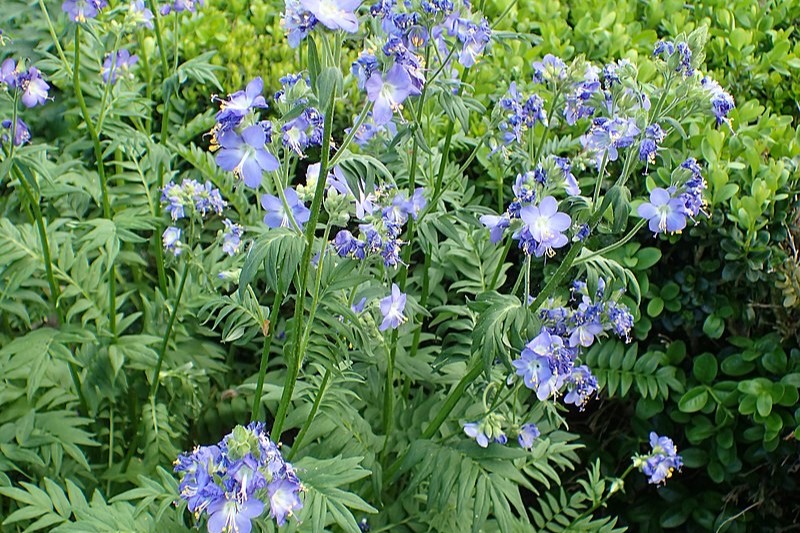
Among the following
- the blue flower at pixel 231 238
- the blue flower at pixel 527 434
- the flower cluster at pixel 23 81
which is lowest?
the blue flower at pixel 527 434

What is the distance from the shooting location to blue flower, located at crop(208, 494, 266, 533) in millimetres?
1553

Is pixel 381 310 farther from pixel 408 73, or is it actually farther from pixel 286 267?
pixel 408 73

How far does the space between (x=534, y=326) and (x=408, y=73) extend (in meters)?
0.70

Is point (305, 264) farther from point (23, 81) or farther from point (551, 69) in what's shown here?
point (23, 81)

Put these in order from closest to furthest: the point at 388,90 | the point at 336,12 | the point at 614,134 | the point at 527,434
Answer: the point at 336,12 → the point at 388,90 → the point at 614,134 → the point at 527,434

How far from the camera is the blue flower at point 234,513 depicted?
1.55 metres

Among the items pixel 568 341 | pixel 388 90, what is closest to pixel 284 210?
pixel 388 90

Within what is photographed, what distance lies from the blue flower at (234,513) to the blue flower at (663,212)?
1.07 meters

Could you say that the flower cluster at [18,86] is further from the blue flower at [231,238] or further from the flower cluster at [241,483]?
the flower cluster at [241,483]

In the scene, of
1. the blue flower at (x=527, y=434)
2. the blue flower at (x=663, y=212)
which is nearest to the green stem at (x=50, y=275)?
the blue flower at (x=527, y=434)

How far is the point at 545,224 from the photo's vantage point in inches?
74.1

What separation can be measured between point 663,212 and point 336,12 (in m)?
0.92

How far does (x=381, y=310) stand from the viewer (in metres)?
2.09

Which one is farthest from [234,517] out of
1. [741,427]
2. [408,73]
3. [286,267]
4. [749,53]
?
[749,53]
